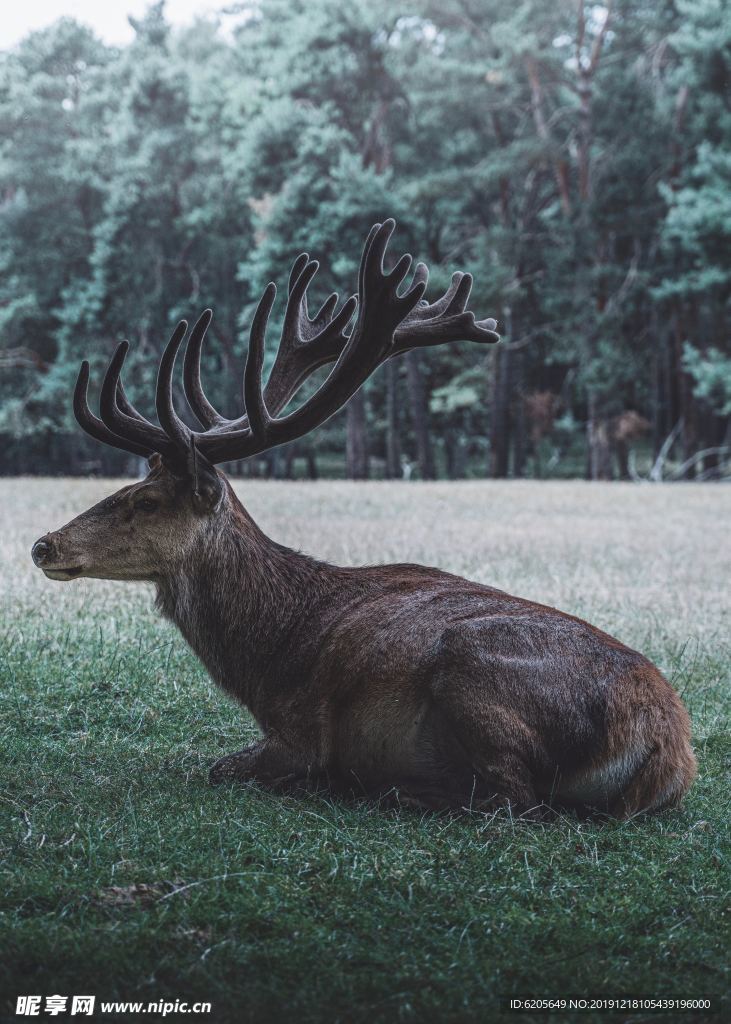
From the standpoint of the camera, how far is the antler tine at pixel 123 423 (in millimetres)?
4281

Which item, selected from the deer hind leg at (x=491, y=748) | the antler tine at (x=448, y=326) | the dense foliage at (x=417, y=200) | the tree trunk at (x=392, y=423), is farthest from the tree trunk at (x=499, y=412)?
the deer hind leg at (x=491, y=748)

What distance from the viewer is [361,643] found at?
4.16 m

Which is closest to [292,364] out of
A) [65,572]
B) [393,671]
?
[65,572]

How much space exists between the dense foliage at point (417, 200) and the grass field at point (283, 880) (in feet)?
76.8

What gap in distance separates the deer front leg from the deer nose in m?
0.96

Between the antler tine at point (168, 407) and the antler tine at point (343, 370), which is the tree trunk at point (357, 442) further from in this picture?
the antler tine at point (168, 407)

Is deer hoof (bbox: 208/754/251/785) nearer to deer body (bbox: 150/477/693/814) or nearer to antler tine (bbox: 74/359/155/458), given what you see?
deer body (bbox: 150/477/693/814)

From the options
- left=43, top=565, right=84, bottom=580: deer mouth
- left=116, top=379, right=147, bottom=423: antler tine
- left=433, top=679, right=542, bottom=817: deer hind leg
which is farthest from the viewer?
left=116, top=379, right=147, bottom=423: antler tine

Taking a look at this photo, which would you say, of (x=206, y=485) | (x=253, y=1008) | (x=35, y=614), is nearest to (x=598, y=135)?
(x=35, y=614)

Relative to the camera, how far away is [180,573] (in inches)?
174

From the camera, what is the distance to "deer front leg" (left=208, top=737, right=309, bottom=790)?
4117 mm

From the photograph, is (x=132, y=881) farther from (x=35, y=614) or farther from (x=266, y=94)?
(x=266, y=94)

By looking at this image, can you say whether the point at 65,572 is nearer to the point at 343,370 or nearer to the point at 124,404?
the point at 124,404

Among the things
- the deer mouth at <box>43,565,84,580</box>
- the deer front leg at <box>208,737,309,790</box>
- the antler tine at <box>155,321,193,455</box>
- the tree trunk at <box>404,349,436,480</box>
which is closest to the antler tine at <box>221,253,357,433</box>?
the antler tine at <box>155,321,193,455</box>
